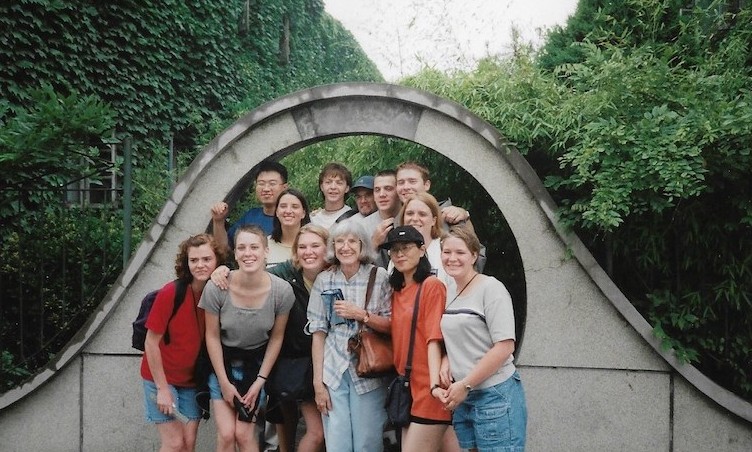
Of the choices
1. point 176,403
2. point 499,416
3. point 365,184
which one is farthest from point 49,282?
point 499,416

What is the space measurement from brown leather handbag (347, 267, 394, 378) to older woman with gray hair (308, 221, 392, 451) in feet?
0.11

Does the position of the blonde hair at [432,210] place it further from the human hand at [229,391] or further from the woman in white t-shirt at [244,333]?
the human hand at [229,391]

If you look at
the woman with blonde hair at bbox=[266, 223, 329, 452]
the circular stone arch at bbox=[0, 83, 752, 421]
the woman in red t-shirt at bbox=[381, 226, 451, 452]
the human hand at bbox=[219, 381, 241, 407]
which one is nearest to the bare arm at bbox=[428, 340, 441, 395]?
the woman in red t-shirt at bbox=[381, 226, 451, 452]

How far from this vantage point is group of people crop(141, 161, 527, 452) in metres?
3.35

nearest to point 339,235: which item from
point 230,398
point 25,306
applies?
point 230,398

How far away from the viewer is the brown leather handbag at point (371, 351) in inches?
147

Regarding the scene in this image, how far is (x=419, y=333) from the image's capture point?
3.53 meters

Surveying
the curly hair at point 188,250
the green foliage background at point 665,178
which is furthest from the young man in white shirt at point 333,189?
→ the green foliage background at point 665,178

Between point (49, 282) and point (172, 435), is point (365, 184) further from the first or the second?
point (49, 282)

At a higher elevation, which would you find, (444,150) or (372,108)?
(372,108)

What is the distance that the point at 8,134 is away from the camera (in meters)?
5.05

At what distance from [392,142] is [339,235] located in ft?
10.7

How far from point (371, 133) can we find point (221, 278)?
166 cm

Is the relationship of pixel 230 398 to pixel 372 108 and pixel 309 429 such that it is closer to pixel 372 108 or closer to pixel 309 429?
pixel 309 429
